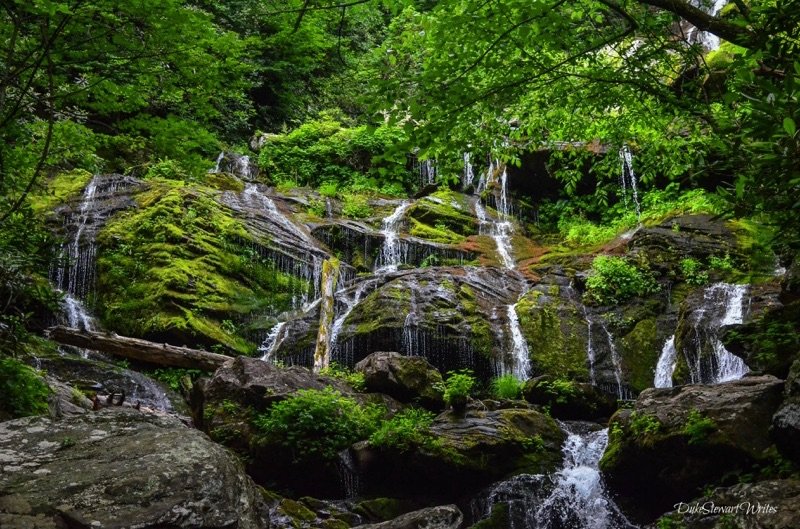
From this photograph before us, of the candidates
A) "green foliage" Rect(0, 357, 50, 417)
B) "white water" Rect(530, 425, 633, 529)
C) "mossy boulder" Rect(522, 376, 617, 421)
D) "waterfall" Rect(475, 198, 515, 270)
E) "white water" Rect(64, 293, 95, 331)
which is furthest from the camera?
"waterfall" Rect(475, 198, 515, 270)

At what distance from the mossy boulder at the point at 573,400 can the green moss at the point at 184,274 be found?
20.9ft

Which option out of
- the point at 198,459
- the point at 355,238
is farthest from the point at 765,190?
the point at 355,238

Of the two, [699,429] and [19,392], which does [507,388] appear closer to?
[699,429]

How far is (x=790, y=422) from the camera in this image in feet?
15.7

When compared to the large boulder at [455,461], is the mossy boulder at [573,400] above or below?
above

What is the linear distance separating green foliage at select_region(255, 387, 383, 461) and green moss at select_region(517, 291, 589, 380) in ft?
16.1

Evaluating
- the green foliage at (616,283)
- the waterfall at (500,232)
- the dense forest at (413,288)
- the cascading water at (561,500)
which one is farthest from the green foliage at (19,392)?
the waterfall at (500,232)

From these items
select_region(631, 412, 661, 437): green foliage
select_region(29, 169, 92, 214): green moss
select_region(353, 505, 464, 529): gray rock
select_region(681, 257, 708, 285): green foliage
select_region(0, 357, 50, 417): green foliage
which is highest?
select_region(29, 169, 92, 214): green moss

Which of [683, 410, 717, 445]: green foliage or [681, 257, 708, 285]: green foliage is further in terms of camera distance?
[681, 257, 708, 285]: green foliage

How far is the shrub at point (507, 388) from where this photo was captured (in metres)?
11.0

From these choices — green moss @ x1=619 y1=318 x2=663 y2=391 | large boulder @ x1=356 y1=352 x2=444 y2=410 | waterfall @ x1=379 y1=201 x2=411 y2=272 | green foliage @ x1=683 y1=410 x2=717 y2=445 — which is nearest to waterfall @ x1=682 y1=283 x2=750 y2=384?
green moss @ x1=619 y1=318 x2=663 y2=391

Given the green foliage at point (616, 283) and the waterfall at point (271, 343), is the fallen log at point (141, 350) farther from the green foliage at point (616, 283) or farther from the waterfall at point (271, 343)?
the green foliage at point (616, 283)

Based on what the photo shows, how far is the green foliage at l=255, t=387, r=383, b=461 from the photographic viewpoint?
7.84m

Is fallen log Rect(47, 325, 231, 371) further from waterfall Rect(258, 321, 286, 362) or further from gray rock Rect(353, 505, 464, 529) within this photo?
gray rock Rect(353, 505, 464, 529)
